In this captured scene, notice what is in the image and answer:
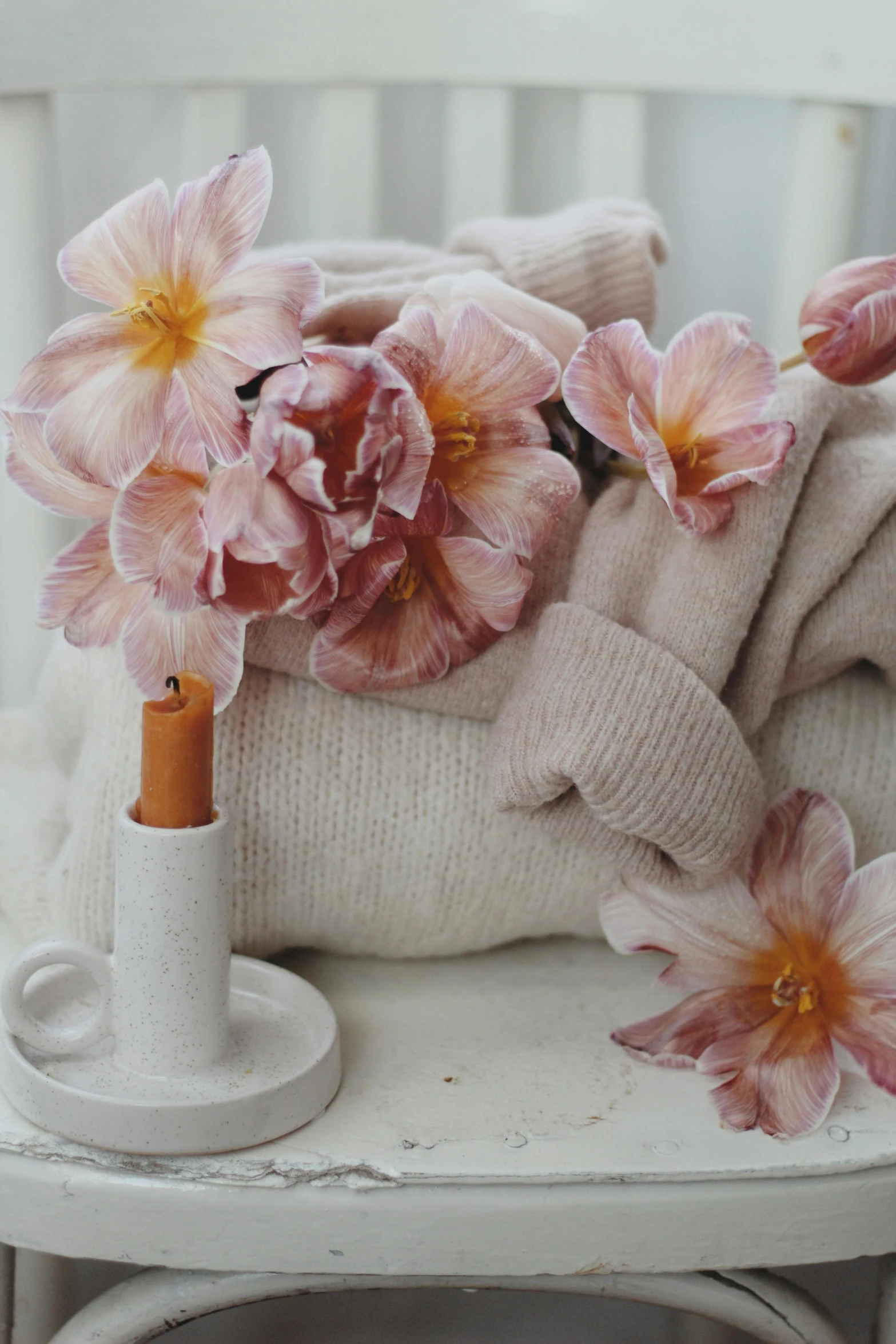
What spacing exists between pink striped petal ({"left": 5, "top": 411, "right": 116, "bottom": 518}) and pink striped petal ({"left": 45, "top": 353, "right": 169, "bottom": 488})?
3cm

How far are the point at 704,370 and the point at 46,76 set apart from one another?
16.0 inches

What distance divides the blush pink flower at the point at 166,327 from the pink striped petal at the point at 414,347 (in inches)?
1.1

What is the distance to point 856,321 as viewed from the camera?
0.43 m

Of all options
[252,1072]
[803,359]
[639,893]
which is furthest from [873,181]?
[252,1072]

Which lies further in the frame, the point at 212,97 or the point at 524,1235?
the point at 212,97

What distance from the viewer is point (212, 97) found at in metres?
0.70

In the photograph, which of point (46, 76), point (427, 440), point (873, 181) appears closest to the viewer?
point (427, 440)

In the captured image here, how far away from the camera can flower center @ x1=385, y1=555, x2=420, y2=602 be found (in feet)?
1.39

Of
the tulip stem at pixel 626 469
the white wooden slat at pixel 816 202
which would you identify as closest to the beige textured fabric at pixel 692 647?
the tulip stem at pixel 626 469

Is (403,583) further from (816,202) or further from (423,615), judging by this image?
(816,202)

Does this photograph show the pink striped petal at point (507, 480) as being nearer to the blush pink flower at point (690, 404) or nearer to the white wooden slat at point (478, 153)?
the blush pink flower at point (690, 404)

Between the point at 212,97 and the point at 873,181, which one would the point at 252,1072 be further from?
the point at 873,181

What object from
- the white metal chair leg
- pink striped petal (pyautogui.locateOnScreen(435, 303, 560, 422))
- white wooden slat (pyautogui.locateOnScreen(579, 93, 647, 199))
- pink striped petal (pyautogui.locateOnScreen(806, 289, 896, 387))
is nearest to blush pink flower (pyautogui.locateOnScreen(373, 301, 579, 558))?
pink striped petal (pyautogui.locateOnScreen(435, 303, 560, 422))

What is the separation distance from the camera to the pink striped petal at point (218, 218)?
0.37m
